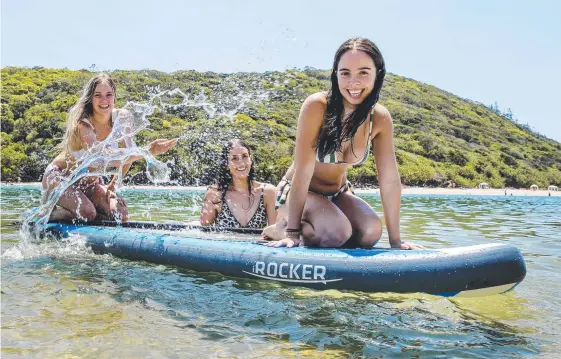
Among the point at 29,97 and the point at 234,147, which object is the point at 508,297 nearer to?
the point at 234,147

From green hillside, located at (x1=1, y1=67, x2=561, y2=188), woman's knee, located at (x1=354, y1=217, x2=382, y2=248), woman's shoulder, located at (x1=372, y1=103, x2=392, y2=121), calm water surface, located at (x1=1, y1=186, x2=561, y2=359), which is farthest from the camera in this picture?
green hillside, located at (x1=1, y1=67, x2=561, y2=188)

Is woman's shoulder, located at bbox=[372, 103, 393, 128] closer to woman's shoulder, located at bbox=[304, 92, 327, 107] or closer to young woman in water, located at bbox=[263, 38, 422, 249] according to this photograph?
young woman in water, located at bbox=[263, 38, 422, 249]

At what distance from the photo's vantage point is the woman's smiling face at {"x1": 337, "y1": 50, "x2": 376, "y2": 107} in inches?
137

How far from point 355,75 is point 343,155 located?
0.63m

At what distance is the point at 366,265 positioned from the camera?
342 cm

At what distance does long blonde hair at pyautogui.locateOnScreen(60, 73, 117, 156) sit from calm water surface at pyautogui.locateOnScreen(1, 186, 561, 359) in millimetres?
1505

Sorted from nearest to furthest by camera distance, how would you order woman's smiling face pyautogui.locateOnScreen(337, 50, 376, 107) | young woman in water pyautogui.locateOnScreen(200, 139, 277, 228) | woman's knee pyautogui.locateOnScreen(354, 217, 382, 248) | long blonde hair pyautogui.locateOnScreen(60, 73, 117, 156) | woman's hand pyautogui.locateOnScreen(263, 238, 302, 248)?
1. woman's smiling face pyautogui.locateOnScreen(337, 50, 376, 107)
2. woman's hand pyautogui.locateOnScreen(263, 238, 302, 248)
3. woman's knee pyautogui.locateOnScreen(354, 217, 382, 248)
4. long blonde hair pyautogui.locateOnScreen(60, 73, 117, 156)
5. young woman in water pyautogui.locateOnScreen(200, 139, 277, 228)

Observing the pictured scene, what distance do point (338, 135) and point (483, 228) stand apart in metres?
7.08

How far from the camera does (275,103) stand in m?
41.7

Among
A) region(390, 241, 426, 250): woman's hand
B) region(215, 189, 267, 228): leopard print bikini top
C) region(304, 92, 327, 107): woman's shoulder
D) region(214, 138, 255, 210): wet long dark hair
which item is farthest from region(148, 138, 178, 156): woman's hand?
region(390, 241, 426, 250): woman's hand

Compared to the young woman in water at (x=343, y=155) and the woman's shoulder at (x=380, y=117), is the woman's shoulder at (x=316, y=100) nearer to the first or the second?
the young woman in water at (x=343, y=155)

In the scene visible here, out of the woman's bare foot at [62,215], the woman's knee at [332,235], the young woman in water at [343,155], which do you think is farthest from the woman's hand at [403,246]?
the woman's bare foot at [62,215]

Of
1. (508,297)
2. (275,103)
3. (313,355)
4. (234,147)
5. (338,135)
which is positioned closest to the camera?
(313,355)

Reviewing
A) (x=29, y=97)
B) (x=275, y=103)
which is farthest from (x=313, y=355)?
(x=29, y=97)
